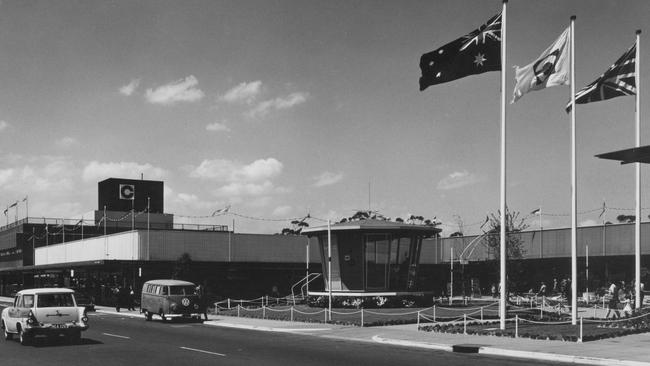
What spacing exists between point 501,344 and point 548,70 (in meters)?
10.2

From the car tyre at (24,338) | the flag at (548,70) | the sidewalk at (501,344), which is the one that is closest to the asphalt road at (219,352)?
the car tyre at (24,338)

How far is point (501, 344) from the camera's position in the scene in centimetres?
2316

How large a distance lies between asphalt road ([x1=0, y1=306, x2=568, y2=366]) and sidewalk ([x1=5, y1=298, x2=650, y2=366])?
1.06m

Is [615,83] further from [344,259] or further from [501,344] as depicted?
[344,259]

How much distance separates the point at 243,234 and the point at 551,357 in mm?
48408

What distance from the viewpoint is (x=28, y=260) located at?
318 ft

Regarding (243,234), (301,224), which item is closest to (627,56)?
(243,234)

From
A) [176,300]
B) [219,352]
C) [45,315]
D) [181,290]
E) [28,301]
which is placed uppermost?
[28,301]

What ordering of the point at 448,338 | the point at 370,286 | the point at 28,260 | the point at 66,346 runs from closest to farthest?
the point at 66,346
the point at 448,338
the point at 370,286
the point at 28,260

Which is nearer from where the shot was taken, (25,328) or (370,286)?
(25,328)

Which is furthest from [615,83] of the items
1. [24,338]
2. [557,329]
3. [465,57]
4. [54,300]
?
[24,338]

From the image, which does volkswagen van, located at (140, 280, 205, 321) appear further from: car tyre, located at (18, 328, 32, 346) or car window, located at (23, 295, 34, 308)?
car tyre, located at (18, 328, 32, 346)

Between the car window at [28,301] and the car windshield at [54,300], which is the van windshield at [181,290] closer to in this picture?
the car windshield at [54,300]

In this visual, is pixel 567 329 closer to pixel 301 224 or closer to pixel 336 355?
pixel 336 355
